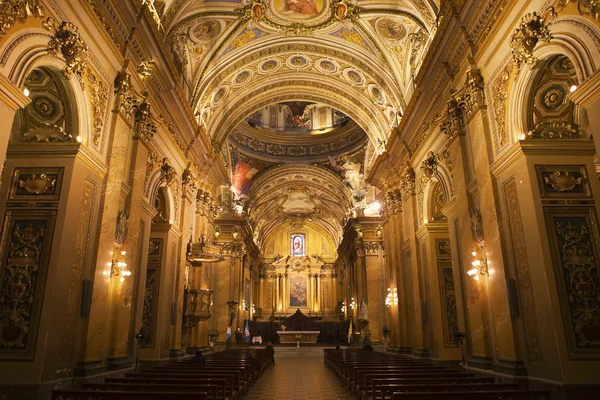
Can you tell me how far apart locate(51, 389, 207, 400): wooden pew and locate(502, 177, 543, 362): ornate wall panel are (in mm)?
4925

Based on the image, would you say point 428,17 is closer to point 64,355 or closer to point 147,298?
A: point 147,298

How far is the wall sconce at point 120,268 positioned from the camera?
7.85 m

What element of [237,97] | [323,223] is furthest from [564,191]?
[323,223]

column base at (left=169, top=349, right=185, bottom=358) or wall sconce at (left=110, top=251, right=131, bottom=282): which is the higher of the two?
wall sconce at (left=110, top=251, right=131, bottom=282)

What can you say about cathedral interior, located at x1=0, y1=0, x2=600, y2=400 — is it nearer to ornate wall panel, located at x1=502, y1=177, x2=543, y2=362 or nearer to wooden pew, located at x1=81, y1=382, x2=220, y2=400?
ornate wall panel, located at x1=502, y1=177, x2=543, y2=362

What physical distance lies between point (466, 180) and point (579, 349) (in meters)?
3.80

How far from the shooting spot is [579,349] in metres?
5.85

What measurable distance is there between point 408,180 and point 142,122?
7.78 metres

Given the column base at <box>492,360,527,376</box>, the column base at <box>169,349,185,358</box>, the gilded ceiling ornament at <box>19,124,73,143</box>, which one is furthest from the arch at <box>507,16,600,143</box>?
the column base at <box>169,349,185,358</box>

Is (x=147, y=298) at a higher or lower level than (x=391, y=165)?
lower

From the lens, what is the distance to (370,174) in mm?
17016

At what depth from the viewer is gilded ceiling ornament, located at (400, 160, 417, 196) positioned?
12961 millimetres

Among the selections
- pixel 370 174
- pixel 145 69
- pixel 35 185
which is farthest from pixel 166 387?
pixel 370 174

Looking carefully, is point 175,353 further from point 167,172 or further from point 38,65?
point 38,65
